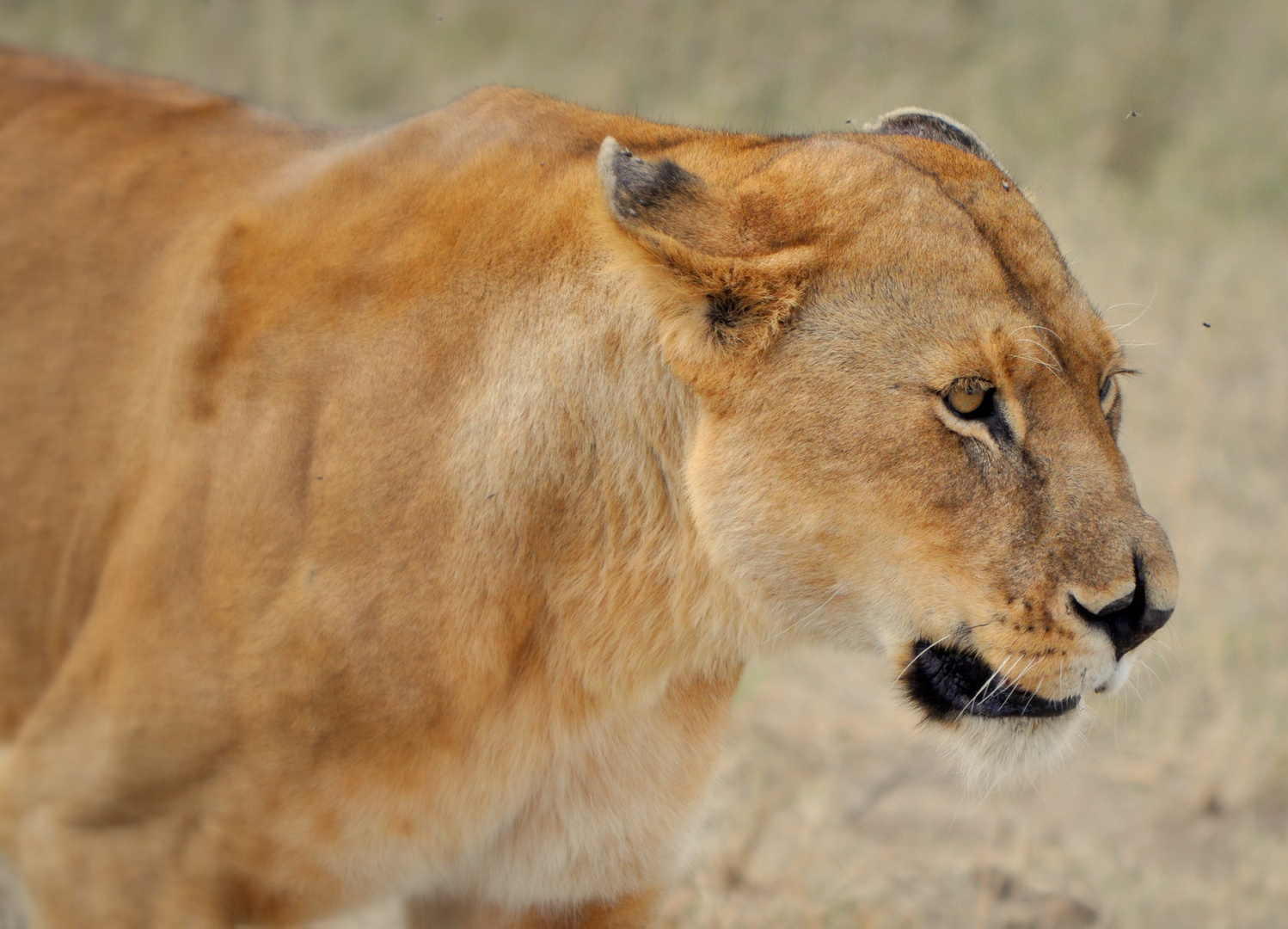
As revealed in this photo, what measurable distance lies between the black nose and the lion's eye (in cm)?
31

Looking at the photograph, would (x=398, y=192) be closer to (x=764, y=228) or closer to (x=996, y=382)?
(x=764, y=228)

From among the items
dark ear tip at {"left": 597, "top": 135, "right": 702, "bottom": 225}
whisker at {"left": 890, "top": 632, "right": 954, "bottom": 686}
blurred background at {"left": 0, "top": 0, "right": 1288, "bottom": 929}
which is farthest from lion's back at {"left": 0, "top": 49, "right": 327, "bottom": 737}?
whisker at {"left": 890, "top": 632, "right": 954, "bottom": 686}

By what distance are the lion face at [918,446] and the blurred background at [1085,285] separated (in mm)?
575

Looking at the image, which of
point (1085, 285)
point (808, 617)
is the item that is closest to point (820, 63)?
point (1085, 285)

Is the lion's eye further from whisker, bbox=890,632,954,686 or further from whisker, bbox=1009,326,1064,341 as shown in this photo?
whisker, bbox=890,632,954,686

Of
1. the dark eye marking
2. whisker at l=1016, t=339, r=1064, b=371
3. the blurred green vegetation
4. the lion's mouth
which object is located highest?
the blurred green vegetation

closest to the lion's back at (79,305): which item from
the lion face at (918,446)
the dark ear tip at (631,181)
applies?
the dark ear tip at (631,181)

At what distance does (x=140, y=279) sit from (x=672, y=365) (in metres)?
1.16

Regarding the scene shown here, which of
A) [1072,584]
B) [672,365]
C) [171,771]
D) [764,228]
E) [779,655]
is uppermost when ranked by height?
[764,228]

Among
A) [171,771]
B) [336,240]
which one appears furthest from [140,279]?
[171,771]

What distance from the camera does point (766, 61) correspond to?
25.8 feet

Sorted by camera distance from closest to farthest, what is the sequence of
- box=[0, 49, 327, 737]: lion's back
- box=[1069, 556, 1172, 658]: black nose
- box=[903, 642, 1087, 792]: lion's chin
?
box=[1069, 556, 1172, 658]: black nose, box=[903, 642, 1087, 792]: lion's chin, box=[0, 49, 327, 737]: lion's back

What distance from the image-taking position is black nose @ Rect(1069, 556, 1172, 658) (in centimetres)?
194

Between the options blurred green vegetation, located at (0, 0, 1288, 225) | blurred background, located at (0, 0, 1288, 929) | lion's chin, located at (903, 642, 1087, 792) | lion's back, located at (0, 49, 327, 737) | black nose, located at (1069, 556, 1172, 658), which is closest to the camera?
black nose, located at (1069, 556, 1172, 658)
